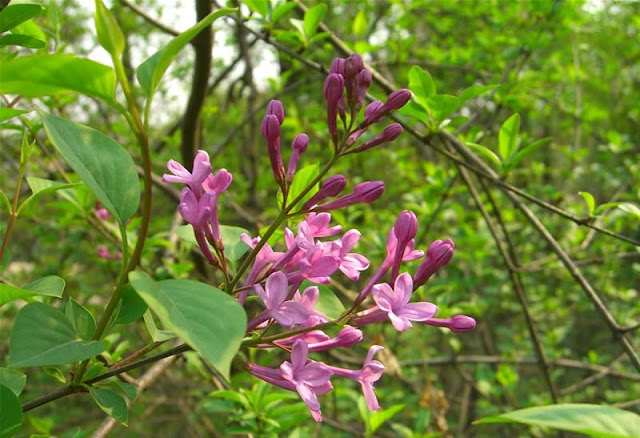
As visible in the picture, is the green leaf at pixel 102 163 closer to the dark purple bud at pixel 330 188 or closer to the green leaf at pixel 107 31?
the green leaf at pixel 107 31

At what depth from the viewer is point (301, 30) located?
132 cm

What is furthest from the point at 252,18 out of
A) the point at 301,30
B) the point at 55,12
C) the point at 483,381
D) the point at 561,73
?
the point at 561,73

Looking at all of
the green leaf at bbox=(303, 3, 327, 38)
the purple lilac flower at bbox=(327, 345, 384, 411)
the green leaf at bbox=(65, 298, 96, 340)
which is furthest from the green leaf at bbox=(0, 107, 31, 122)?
the green leaf at bbox=(303, 3, 327, 38)

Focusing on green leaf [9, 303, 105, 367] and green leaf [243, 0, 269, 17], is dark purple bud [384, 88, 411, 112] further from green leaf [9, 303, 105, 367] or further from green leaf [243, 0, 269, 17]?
green leaf [243, 0, 269, 17]

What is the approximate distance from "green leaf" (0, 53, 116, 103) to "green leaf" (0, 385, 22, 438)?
11.4 inches

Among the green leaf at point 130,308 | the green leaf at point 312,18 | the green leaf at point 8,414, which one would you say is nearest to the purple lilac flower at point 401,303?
the green leaf at point 130,308

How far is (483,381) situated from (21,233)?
3767 millimetres

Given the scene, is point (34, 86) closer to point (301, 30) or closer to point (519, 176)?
point (301, 30)

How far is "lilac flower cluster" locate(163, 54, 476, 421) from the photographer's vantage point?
23.8 inches

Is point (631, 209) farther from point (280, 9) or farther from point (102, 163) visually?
point (102, 163)

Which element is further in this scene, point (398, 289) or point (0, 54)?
point (0, 54)

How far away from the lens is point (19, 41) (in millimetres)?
745

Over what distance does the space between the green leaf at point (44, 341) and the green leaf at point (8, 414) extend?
0.08 meters

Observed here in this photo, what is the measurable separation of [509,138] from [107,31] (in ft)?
3.15
